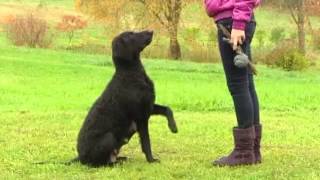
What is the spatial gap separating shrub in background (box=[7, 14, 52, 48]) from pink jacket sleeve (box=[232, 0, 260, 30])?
89.4 feet

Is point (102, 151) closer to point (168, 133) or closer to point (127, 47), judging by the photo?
point (127, 47)

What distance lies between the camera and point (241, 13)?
17.2 feet

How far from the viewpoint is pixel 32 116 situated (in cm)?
941

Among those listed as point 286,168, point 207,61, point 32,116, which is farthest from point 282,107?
point 207,61

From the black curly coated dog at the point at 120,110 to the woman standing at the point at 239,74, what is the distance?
824 mm

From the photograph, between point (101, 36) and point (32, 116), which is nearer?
point (32, 116)

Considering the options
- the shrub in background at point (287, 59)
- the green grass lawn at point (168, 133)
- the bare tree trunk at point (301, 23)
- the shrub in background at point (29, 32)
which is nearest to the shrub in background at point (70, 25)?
the shrub in background at point (29, 32)

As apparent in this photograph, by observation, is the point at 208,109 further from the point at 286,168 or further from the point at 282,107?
the point at 286,168

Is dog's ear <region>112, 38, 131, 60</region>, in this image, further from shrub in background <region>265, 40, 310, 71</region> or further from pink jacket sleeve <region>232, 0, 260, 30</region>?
shrub in background <region>265, 40, 310, 71</region>

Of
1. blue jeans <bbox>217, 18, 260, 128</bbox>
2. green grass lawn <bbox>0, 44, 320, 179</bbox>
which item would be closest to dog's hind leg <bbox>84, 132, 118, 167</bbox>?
green grass lawn <bbox>0, 44, 320, 179</bbox>

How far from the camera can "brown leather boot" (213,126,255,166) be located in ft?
18.3

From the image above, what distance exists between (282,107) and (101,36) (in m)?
28.6

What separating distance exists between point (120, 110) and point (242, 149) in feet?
Answer: 4.00

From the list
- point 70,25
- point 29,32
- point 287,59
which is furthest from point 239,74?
point 70,25
